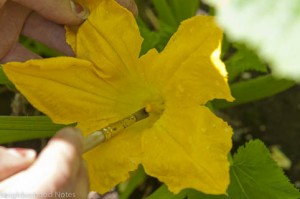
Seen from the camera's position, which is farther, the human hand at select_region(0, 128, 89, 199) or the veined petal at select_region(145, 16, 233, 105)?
the veined petal at select_region(145, 16, 233, 105)

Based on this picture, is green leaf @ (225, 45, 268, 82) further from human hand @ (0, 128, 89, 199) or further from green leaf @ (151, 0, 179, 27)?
human hand @ (0, 128, 89, 199)

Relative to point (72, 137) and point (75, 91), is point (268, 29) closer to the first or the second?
point (72, 137)

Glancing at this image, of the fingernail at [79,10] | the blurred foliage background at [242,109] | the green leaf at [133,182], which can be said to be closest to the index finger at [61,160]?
the fingernail at [79,10]

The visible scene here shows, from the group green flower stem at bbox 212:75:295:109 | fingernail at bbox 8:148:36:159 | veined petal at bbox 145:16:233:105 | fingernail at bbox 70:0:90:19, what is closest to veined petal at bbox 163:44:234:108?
veined petal at bbox 145:16:233:105

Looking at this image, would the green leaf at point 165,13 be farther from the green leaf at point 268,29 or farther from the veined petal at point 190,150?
the green leaf at point 268,29

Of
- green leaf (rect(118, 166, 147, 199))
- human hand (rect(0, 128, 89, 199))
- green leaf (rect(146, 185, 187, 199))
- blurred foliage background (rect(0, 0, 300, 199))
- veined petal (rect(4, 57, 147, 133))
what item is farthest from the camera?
green leaf (rect(118, 166, 147, 199))

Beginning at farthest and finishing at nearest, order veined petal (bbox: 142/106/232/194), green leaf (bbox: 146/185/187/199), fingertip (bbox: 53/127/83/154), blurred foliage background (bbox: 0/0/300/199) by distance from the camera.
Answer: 1. blurred foliage background (bbox: 0/0/300/199)
2. green leaf (bbox: 146/185/187/199)
3. veined petal (bbox: 142/106/232/194)
4. fingertip (bbox: 53/127/83/154)
